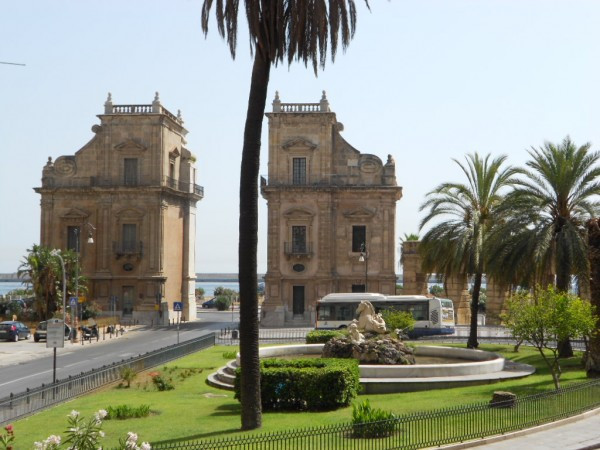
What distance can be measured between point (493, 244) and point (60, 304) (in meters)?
36.6

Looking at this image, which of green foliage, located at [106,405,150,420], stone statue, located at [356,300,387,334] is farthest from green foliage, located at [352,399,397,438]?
stone statue, located at [356,300,387,334]

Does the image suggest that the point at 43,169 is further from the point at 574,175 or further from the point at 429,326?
the point at 574,175

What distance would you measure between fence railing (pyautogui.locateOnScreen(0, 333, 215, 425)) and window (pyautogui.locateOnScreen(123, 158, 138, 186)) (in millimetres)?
34252

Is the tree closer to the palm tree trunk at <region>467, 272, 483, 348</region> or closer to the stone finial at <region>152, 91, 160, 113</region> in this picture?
the palm tree trunk at <region>467, 272, 483, 348</region>

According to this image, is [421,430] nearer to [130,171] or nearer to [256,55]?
[256,55]

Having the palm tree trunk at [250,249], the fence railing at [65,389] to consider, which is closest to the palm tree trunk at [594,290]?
the palm tree trunk at [250,249]

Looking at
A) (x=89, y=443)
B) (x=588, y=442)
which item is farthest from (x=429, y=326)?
(x=89, y=443)

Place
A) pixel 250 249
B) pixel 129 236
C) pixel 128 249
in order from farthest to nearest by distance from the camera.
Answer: pixel 129 236 → pixel 128 249 → pixel 250 249

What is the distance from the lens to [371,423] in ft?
54.8

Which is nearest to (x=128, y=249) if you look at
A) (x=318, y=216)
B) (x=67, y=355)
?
(x=318, y=216)

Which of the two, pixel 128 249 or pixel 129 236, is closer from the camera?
pixel 128 249

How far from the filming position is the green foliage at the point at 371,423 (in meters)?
16.7

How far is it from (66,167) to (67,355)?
2896cm

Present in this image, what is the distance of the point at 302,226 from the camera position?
6619 centimetres
